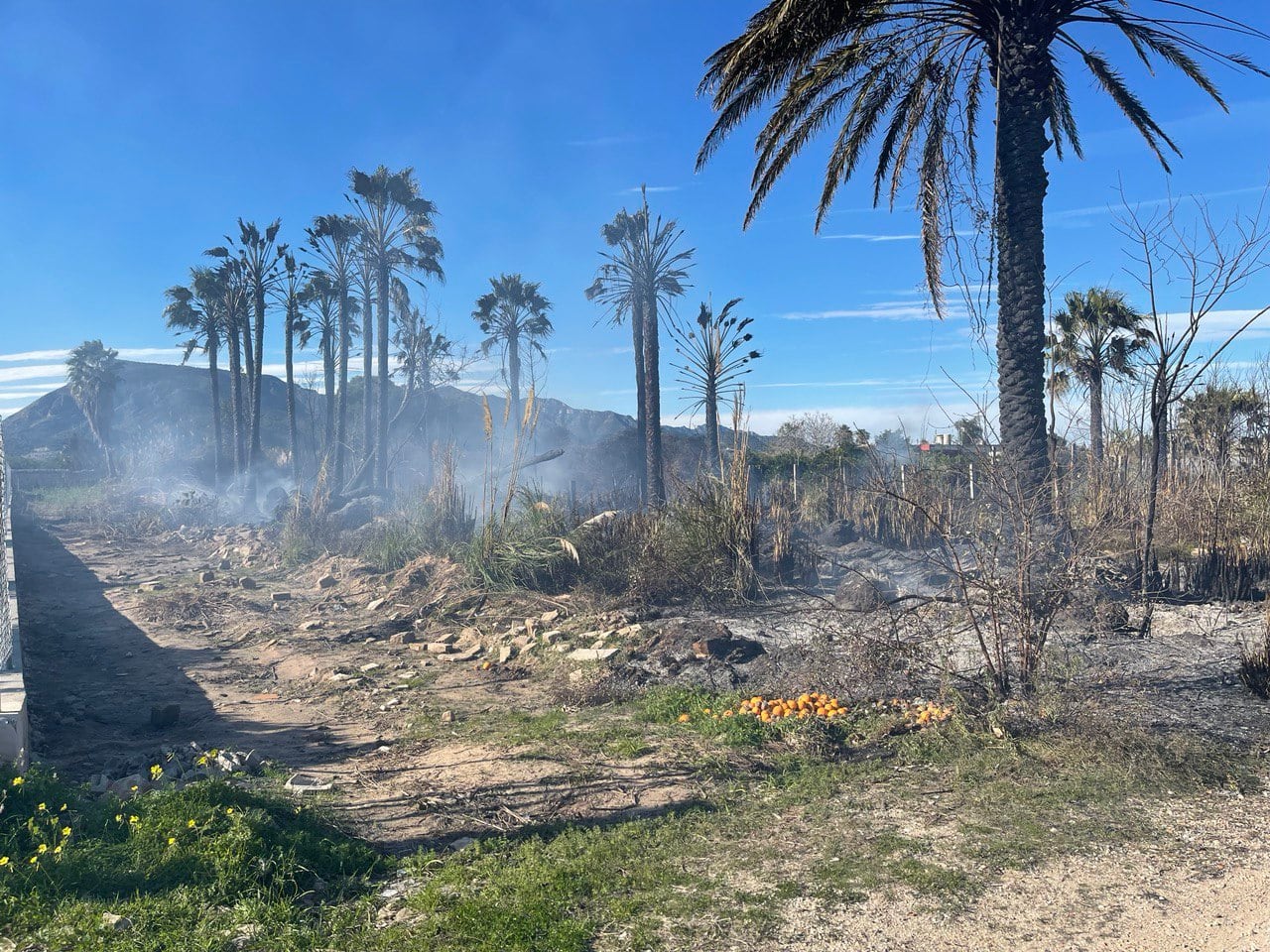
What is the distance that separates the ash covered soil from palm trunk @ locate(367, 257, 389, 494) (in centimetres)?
1716

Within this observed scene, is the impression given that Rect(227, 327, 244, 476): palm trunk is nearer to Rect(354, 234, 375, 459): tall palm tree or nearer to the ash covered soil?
Rect(354, 234, 375, 459): tall palm tree

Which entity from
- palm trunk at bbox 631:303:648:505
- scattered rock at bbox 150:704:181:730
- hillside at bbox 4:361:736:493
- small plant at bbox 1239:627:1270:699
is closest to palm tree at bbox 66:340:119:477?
hillside at bbox 4:361:736:493

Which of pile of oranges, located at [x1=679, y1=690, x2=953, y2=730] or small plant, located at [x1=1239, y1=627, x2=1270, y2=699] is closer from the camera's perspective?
pile of oranges, located at [x1=679, y1=690, x2=953, y2=730]

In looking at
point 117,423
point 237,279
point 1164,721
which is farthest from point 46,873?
point 117,423

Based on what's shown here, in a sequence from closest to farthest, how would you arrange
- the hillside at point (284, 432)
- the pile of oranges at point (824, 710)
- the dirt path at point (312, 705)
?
the dirt path at point (312, 705) → the pile of oranges at point (824, 710) → the hillside at point (284, 432)

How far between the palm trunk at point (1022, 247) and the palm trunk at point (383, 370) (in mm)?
24344

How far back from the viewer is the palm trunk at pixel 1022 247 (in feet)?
29.7

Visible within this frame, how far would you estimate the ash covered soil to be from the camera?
3.76m

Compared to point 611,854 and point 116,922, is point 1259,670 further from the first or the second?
point 116,922

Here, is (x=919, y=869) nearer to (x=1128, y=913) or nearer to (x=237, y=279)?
(x=1128, y=913)

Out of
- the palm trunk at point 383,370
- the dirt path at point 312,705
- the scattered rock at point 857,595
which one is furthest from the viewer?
the palm trunk at point 383,370

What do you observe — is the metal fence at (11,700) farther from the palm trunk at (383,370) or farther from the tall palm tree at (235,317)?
the tall palm tree at (235,317)

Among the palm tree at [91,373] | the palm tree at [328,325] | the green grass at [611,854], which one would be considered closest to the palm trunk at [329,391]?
the palm tree at [328,325]

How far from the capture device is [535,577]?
1151 centimetres
